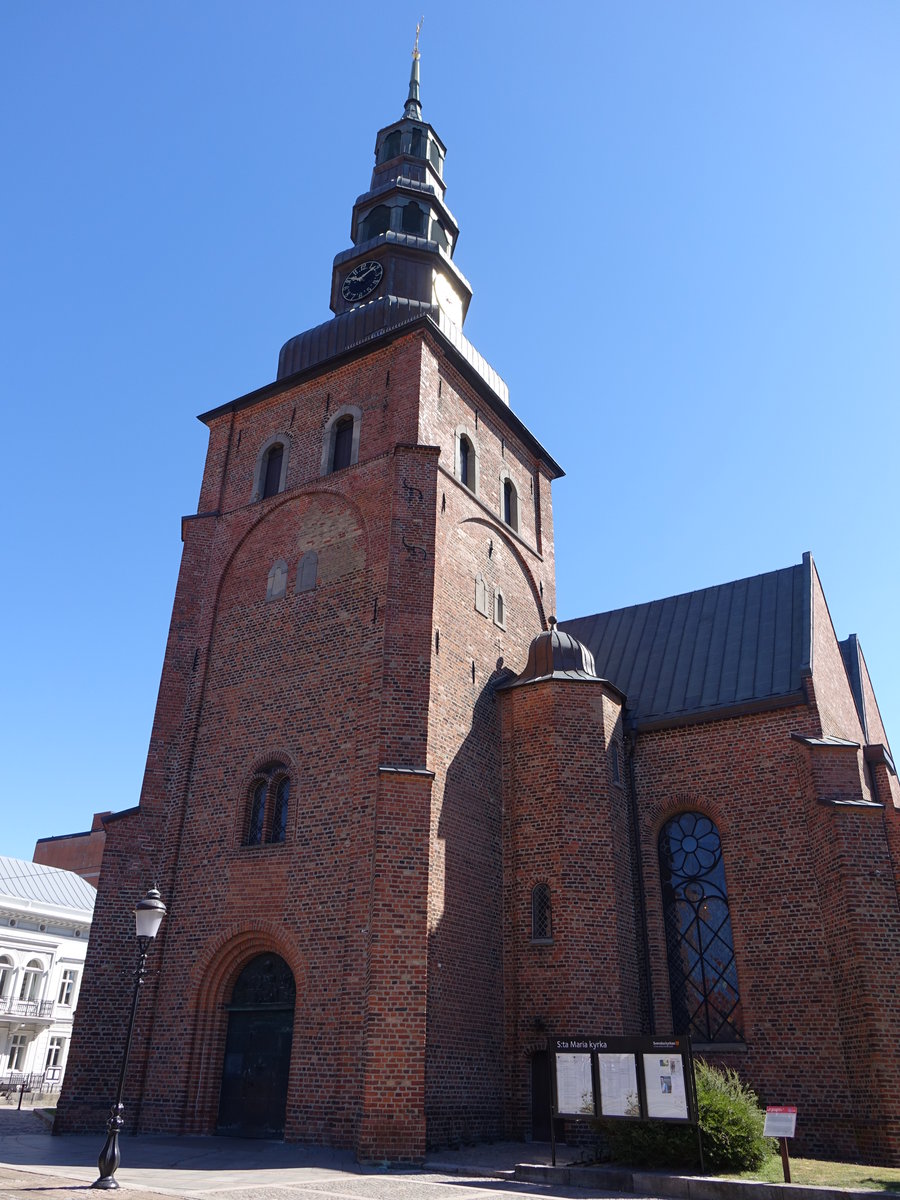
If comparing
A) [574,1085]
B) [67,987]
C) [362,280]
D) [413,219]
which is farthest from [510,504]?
[67,987]

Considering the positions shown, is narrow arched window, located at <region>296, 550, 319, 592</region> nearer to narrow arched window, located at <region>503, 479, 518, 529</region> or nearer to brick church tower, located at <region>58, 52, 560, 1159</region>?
brick church tower, located at <region>58, 52, 560, 1159</region>

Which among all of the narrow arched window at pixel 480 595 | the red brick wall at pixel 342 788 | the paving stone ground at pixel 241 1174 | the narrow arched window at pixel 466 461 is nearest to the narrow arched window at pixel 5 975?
the red brick wall at pixel 342 788

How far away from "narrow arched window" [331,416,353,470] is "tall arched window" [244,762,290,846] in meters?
6.97

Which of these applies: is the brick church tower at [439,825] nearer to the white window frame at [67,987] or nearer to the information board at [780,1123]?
the information board at [780,1123]

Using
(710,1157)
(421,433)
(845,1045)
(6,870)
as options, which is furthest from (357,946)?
(6,870)

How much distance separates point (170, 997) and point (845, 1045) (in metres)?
11.8

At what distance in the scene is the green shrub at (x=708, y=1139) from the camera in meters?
11.2

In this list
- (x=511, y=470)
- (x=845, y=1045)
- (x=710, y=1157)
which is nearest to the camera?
(x=710, y=1157)

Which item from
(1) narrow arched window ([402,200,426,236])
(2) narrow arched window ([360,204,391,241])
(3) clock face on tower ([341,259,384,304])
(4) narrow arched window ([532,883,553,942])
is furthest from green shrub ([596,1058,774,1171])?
(2) narrow arched window ([360,204,391,241])

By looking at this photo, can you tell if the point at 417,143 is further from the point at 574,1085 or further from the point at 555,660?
the point at 574,1085

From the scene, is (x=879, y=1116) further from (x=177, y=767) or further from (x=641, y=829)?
(x=177, y=767)

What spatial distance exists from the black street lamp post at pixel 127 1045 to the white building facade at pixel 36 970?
26.2 meters

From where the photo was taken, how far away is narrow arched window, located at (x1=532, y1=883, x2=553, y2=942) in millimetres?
16812

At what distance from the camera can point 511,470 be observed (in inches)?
931
